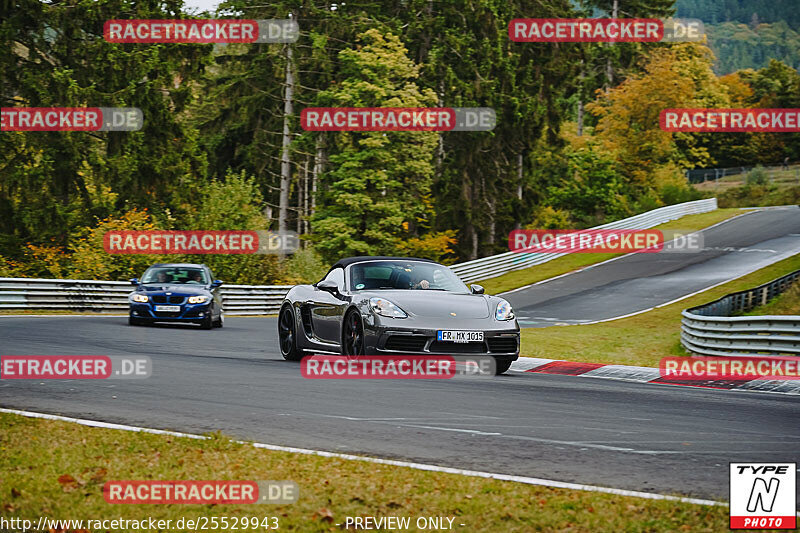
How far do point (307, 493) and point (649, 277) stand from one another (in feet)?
129

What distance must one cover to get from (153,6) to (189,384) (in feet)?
127

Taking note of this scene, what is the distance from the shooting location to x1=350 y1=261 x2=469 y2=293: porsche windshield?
14578 millimetres

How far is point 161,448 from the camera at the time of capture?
25.1 ft

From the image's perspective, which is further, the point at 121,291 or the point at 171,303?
the point at 121,291

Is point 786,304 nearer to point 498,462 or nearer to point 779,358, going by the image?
point 779,358

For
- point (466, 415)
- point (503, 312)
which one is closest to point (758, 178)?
point (503, 312)

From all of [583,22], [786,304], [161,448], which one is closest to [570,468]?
[161,448]

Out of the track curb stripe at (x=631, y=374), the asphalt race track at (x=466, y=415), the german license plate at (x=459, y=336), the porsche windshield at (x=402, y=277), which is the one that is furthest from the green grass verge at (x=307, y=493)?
the track curb stripe at (x=631, y=374)

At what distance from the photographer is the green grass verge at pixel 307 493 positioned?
5.71 metres

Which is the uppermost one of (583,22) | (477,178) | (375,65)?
(583,22)

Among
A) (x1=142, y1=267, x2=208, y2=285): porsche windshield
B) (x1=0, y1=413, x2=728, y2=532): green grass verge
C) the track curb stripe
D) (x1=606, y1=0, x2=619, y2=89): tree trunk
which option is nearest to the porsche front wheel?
the track curb stripe

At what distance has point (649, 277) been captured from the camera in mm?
44062

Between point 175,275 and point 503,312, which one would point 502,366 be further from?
point 175,275

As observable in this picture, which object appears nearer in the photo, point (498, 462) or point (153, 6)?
point (498, 462)
